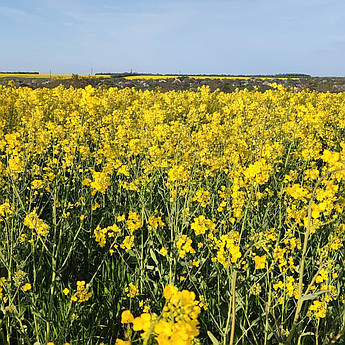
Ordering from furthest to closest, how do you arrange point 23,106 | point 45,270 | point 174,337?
point 23,106
point 45,270
point 174,337

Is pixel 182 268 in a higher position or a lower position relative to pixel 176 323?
lower

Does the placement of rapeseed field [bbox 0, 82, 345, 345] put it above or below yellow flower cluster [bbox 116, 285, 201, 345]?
below

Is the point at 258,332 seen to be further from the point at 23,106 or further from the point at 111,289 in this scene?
the point at 23,106

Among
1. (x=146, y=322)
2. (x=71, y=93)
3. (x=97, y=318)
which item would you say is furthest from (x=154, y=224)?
(x=71, y=93)

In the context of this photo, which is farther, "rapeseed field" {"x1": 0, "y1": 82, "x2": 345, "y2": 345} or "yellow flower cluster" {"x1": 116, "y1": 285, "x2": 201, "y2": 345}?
"rapeseed field" {"x1": 0, "y1": 82, "x2": 345, "y2": 345}

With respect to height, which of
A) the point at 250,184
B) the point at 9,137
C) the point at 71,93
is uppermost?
the point at 71,93

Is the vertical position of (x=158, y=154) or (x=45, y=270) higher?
(x=158, y=154)

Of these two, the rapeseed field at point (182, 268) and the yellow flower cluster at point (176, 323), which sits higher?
the yellow flower cluster at point (176, 323)

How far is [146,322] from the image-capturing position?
93 centimetres

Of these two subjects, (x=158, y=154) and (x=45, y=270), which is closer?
(x=45, y=270)

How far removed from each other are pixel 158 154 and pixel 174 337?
8.53 ft

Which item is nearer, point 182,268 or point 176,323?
point 176,323

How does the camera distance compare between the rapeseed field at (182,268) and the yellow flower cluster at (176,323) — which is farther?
the rapeseed field at (182,268)

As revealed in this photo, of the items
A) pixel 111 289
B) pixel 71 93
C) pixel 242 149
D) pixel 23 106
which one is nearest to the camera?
pixel 111 289
